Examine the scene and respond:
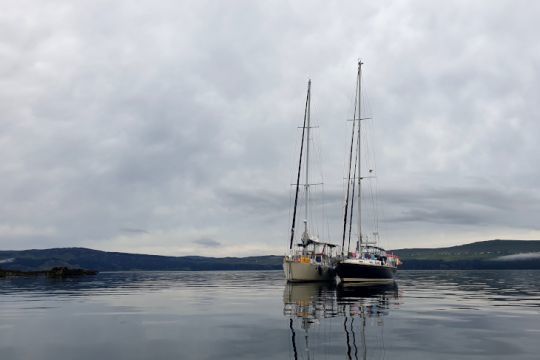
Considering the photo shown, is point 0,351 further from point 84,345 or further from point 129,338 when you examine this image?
point 129,338

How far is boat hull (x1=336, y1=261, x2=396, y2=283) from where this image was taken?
226 feet

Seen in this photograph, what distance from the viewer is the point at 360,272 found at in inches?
2741

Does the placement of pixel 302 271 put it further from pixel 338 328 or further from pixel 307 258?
pixel 338 328

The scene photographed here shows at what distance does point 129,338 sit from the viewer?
21.7 metres

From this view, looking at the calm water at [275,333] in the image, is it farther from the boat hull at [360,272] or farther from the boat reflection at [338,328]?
the boat hull at [360,272]

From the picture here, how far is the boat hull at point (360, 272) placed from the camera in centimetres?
6894

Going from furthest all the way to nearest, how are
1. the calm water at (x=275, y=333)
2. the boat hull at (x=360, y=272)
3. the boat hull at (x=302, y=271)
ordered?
1. the boat hull at (x=302, y=271)
2. the boat hull at (x=360, y=272)
3. the calm water at (x=275, y=333)

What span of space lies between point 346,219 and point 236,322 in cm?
5736

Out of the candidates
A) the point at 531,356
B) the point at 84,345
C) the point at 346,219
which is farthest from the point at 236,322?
the point at 346,219

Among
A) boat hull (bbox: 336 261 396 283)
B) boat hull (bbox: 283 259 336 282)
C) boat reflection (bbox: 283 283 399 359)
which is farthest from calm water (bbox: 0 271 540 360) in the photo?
boat hull (bbox: 283 259 336 282)

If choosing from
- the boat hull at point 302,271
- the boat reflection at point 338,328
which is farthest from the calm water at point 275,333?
the boat hull at point 302,271

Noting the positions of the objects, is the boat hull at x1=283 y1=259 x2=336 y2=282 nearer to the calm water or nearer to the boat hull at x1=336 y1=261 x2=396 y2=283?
the boat hull at x1=336 y1=261 x2=396 y2=283

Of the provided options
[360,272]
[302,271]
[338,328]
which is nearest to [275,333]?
[338,328]

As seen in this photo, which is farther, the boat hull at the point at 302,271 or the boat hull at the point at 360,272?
the boat hull at the point at 302,271
